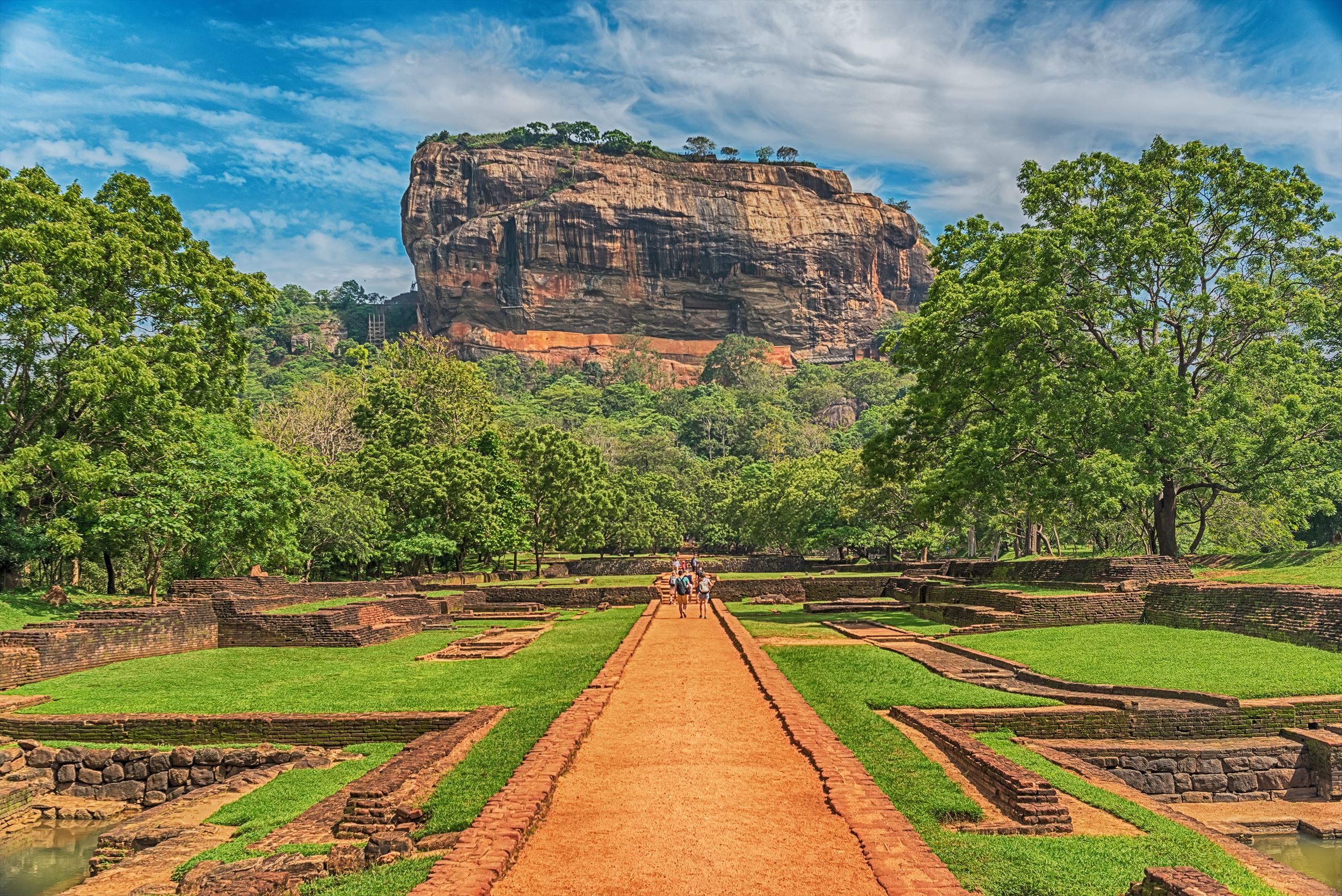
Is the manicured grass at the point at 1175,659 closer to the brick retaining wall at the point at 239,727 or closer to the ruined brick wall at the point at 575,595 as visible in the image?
the brick retaining wall at the point at 239,727

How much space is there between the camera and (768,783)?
7.90 meters

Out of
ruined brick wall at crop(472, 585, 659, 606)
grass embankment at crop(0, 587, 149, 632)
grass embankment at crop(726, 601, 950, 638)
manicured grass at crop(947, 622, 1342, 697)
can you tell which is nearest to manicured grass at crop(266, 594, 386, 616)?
grass embankment at crop(0, 587, 149, 632)

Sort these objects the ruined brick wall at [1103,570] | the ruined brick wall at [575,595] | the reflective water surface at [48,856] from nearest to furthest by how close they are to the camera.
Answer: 1. the reflective water surface at [48,856]
2. the ruined brick wall at [1103,570]
3. the ruined brick wall at [575,595]

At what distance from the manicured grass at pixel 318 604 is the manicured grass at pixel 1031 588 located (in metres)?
15.2

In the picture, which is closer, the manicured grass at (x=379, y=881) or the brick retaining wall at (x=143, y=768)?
the manicured grass at (x=379, y=881)

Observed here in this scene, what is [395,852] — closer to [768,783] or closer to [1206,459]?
[768,783]

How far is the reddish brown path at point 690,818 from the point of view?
5.87m

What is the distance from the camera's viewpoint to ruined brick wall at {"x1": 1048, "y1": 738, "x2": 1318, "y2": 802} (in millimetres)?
9836

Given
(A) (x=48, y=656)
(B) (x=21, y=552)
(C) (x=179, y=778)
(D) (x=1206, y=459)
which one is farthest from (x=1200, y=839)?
(B) (x=21, y=552)

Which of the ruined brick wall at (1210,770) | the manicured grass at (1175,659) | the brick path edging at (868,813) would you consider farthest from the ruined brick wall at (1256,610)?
the brick path edging at (868,813)

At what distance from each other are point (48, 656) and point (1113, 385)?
21.8 m

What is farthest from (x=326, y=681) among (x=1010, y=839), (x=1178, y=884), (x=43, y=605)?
(x=1178, y=884)

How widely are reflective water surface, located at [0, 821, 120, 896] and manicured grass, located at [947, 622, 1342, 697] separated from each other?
1125 centimetres

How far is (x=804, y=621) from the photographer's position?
2364 cm
